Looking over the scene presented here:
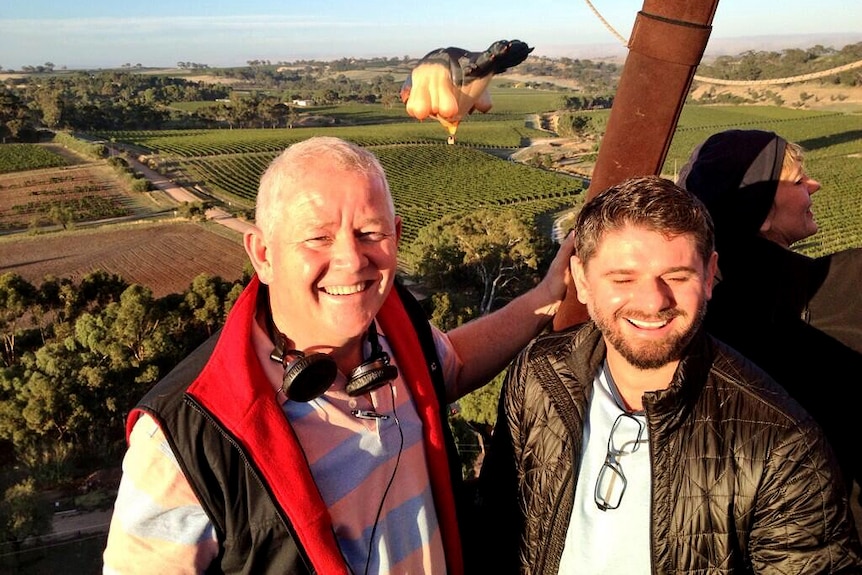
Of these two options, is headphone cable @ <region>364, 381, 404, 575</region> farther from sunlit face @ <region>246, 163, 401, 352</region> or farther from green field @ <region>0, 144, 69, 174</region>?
green field @ <region>0, 144, 69, 174</region>

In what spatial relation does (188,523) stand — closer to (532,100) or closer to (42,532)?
(42,532)

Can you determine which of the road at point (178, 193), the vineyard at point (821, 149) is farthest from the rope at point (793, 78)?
the road at point (178, 193)

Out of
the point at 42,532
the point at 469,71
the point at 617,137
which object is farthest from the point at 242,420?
the point at 42,532

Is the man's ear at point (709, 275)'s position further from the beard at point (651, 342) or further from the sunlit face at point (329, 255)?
the sunlit face at point (329, 255)

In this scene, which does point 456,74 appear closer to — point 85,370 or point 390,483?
point 390,483

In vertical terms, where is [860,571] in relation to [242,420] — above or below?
below

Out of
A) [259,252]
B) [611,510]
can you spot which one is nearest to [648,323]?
[611,510]
